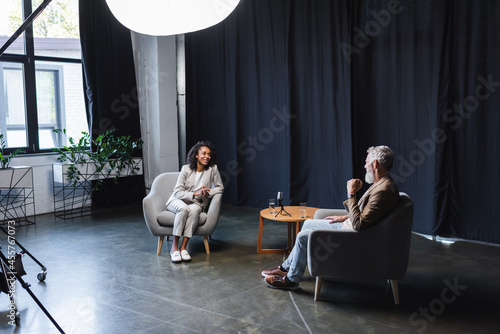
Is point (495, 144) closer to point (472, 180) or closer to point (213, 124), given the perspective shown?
point (472, 180)

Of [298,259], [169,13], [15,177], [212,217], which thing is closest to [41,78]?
[15,177]

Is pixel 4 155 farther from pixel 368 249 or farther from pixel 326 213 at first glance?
pixel 368 249

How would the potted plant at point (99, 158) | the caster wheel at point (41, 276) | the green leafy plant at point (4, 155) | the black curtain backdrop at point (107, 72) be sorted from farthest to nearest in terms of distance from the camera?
the black curtain backdrop at point (107, 72)
the potted plant at point (99, 158)
the green leafy plant at point (4, 155)
the caster wheel at point (41, 276)

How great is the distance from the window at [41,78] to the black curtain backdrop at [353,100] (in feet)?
5.70

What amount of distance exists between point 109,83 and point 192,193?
3241 millimetres

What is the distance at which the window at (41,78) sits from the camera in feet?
21.6

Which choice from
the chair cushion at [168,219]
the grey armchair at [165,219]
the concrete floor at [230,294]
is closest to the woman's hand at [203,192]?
the grey armchair at [165,219]

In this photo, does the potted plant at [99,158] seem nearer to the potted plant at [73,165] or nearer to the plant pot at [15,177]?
the potted plant at [73,165]

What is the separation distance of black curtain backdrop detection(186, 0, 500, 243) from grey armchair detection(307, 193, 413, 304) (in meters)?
1.98

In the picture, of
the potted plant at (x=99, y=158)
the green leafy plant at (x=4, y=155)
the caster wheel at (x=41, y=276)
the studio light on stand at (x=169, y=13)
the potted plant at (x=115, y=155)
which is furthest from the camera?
the potted plant at (x=115, y=155)

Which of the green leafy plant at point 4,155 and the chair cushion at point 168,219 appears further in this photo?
the green leafy plant at point 4,155

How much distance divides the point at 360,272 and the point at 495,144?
2.36 m

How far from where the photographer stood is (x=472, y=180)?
4.98 metres

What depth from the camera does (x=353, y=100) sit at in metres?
5.82
